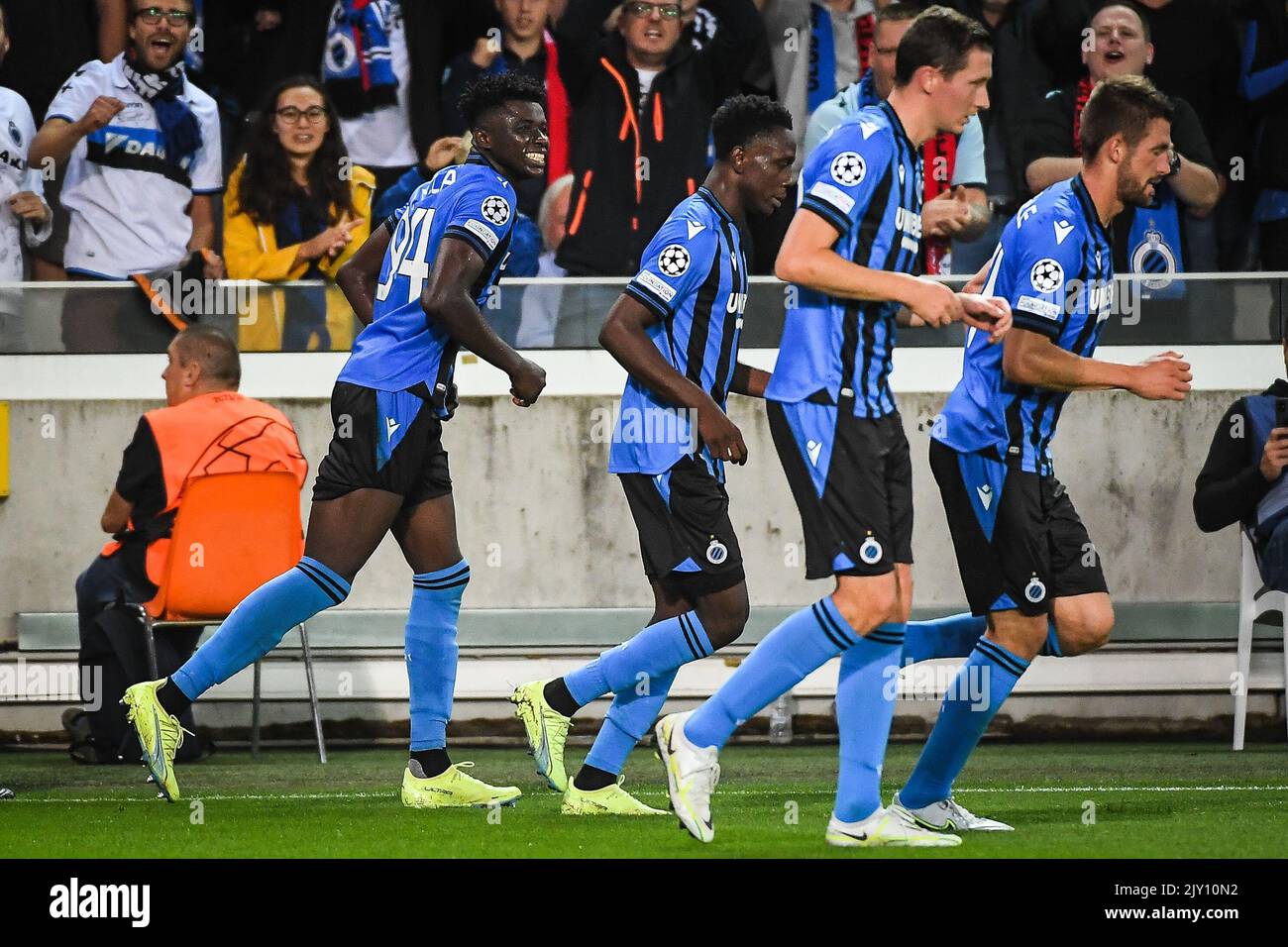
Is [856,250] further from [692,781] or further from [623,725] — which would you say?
[623,725]

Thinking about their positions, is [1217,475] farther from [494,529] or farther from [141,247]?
[141,247]

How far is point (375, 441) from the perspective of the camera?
6141mm

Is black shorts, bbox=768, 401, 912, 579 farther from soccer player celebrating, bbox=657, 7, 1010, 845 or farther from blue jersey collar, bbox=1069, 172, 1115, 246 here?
blue jersey collar, bbox=1069, 172, 1115, 246

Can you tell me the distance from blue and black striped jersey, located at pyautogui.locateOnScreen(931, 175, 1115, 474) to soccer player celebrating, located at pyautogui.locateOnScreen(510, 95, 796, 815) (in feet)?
2.39

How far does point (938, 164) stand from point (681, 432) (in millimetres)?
4004

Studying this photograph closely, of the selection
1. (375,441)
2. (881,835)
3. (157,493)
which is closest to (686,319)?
(375,441)

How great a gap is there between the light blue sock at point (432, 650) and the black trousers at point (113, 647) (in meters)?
2.42

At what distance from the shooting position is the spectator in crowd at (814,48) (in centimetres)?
1003

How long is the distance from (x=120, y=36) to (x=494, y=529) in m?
3.34

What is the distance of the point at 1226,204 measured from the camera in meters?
10.1

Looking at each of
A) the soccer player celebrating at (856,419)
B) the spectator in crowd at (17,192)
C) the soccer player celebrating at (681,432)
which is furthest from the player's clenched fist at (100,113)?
the soccer player celebrating at (856,419)

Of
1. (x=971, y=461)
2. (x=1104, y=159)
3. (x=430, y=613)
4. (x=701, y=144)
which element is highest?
(x=701, y=144)

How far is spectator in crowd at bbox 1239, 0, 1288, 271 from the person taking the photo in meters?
9.87
